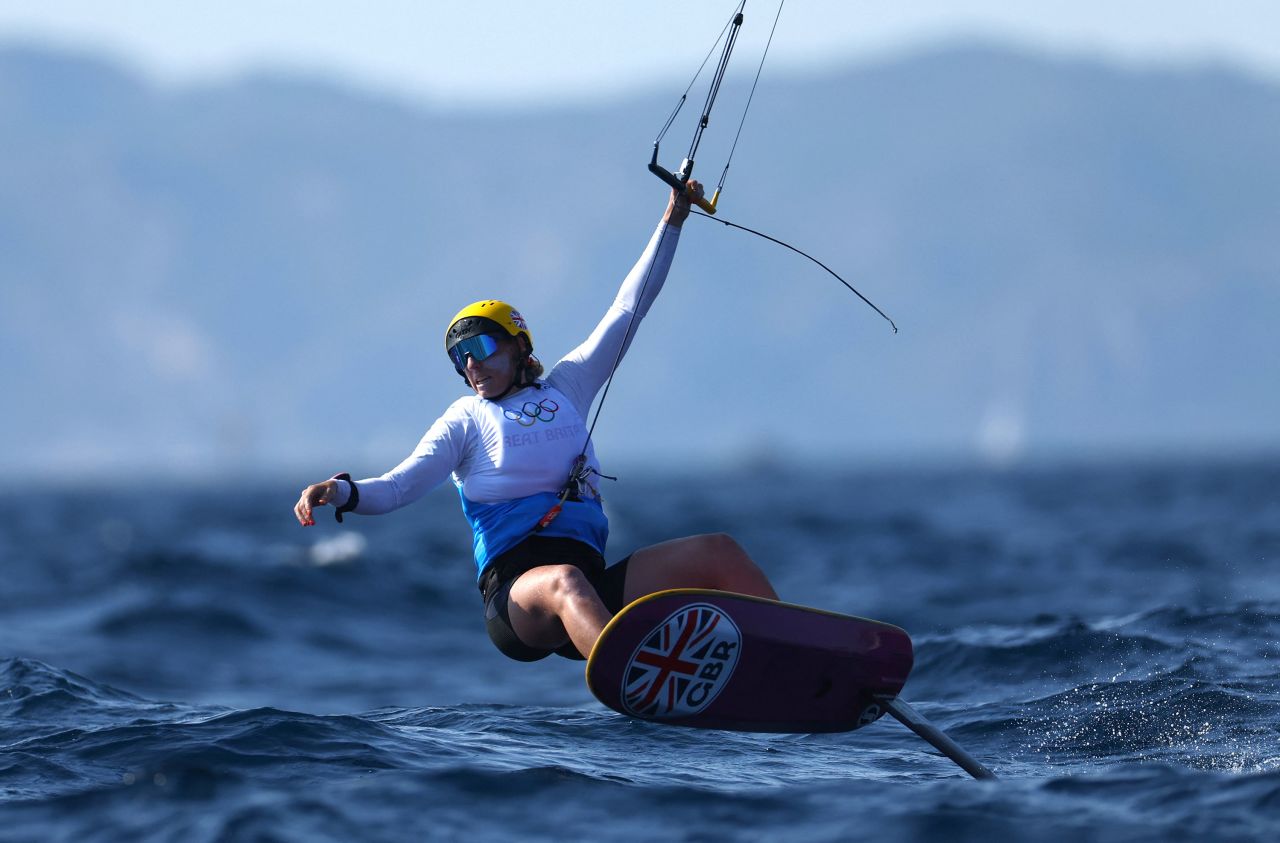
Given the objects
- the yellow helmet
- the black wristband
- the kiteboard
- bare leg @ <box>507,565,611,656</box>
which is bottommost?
the kiteboard

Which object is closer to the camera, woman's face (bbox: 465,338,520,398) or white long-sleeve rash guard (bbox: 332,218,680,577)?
white long-sleeve rash guard (bbox: 332,218,680,577)

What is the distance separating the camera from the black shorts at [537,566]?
8273 millimetres

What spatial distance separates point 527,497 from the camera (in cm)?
848

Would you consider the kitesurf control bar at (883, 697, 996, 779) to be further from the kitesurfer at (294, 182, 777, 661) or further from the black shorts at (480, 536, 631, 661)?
the black shorts at (480, 536, 631, 661)

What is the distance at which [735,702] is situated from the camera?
8.13 metres

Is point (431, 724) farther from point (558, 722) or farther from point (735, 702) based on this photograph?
point (735, 702)

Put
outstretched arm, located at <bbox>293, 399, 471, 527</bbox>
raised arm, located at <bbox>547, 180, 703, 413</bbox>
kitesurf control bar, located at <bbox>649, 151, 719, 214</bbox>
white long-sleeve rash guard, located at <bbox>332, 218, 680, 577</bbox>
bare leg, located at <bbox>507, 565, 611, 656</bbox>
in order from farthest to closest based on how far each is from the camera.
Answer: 1. raised arm, located at <bbox>547, 180, 703, 413</bbox>
2. kitesurf control bar, located at <bbox>649, 151, 719, 214</bbox>
3. white long-sleeve rash guard, located at <bbox>332, 218, 680, 577</bbox>
4. bare leg, located at <bbox>507, 565, 611, 656</bbox>
5. outstretched arm, located at <bbox>293, 399, 471, 527</bbox>

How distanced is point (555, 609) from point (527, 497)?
756 mm

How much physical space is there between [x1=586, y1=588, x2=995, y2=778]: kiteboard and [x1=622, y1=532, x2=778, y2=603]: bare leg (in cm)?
32

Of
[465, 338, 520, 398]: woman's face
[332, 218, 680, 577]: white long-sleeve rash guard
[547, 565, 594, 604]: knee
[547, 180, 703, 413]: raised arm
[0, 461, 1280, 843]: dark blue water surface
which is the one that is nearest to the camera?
[0, 461, 1280, 843]: dark blue water surface

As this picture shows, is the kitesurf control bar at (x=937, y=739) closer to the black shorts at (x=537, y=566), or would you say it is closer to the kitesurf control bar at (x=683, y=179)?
the black shorts at (x=537, y=566)

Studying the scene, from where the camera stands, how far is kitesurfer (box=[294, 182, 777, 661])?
321 inches

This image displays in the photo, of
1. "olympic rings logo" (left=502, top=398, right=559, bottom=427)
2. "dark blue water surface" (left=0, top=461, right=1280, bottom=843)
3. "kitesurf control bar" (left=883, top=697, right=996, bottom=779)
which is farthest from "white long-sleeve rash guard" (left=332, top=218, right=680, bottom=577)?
"kitesurf control bar" (left=883, top=697, right=996, bottom=779)

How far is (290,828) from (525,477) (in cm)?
227
